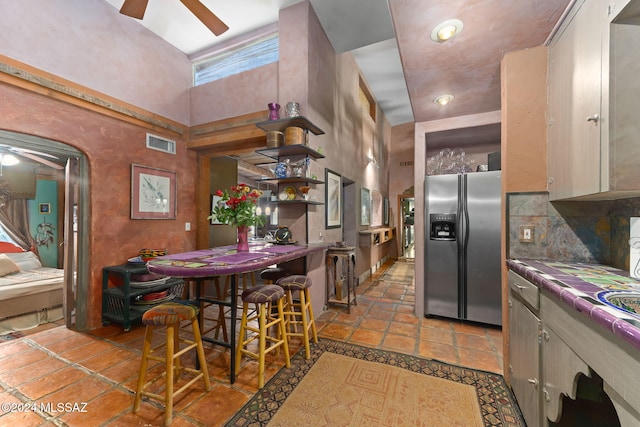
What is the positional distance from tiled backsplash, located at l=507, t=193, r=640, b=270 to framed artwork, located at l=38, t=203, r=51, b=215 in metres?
7.54

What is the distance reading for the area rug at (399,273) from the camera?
5.21 meters

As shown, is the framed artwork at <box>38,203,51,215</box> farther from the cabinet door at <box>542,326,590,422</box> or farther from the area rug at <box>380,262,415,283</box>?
the cabinet door at <box>542,326,590,422</box>

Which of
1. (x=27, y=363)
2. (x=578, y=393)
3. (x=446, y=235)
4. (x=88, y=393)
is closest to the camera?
(x=578, y=393)

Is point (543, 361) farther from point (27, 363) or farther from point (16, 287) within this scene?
point (16, 287)

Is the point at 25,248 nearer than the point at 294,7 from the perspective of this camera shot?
No

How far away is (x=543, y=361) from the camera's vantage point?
1.28m

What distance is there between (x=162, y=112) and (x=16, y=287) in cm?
275

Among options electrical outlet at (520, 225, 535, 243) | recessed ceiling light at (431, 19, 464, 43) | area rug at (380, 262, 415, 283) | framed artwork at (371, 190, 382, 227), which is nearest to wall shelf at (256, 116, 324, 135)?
recessed ceiling light at (431, 19, 464, 43)

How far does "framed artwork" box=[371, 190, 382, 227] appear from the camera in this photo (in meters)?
5.95

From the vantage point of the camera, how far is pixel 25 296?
2994 mm

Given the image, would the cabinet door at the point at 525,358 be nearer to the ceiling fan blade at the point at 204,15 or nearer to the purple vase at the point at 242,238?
the purple vase at the point at 242,238

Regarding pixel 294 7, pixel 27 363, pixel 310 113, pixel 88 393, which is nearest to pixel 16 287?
pixel 27 363

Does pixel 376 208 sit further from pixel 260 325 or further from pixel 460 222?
pixel 260 325

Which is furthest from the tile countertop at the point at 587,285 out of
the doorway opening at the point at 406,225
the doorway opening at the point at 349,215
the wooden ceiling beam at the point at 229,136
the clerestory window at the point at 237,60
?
the doorway opening at the point at 406,225
